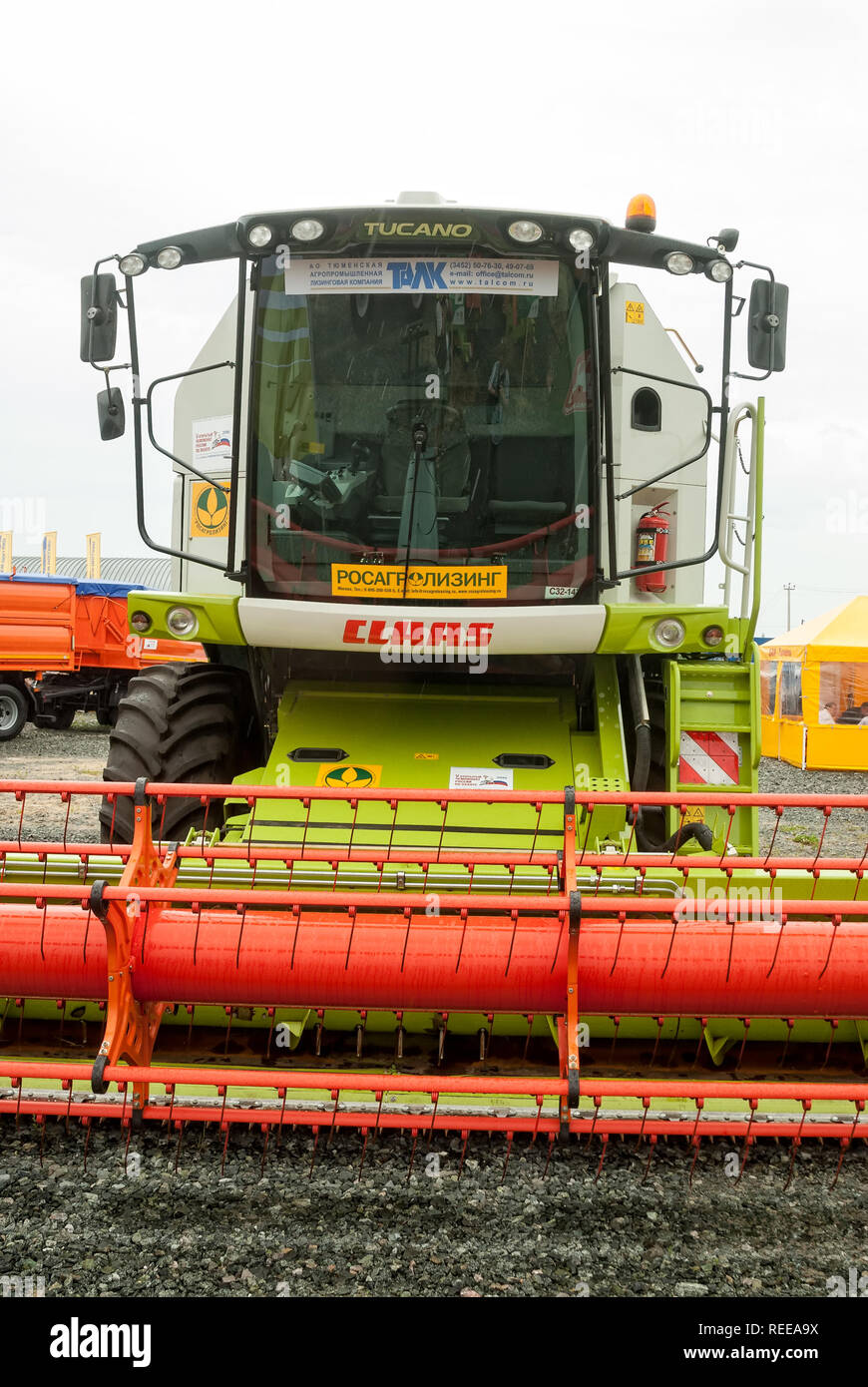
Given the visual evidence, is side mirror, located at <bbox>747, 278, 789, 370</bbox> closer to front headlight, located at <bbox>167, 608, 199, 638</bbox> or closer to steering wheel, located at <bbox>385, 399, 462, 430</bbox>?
steering wheel, located at <bbox>385, 399, 462, 430</bbox>

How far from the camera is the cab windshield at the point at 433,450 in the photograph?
392cm

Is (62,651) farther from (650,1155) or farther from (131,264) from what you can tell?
(650,1155)

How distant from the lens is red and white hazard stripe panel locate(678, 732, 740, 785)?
394 cm

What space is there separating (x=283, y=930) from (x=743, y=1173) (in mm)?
1423

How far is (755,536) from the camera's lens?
412 centimetres

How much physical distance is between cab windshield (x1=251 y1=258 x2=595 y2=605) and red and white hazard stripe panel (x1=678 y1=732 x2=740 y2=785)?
0.72m

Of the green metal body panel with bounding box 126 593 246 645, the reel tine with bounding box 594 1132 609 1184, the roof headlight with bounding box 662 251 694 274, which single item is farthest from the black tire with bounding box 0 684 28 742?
the reel tine with bounding box 594 1132 609 1184

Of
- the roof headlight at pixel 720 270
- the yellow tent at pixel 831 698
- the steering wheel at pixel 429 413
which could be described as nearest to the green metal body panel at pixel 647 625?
the steering wheel at pixel 429 413

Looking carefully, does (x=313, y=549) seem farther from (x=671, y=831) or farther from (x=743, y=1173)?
(x=743, y=1173)

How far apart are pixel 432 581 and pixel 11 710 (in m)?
12.5

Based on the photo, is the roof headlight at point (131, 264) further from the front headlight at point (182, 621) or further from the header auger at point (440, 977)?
the header auger at point (440, 977)

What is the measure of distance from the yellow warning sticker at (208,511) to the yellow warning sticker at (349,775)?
3.66 ft

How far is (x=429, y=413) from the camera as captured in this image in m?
3.96
